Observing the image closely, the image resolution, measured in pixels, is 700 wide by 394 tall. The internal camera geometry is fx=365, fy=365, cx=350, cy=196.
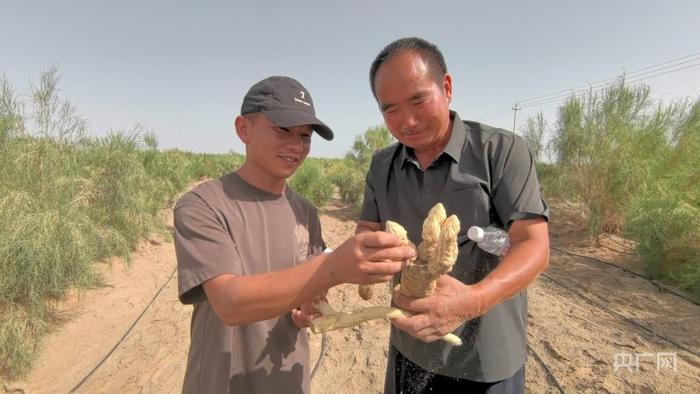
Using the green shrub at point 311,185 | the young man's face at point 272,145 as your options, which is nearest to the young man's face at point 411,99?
the young man's face at point 272,145

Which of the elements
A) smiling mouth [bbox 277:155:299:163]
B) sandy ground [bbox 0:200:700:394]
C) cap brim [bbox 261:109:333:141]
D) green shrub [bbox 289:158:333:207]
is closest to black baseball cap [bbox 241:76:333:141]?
cap brim [bbox 261:109:333:141]

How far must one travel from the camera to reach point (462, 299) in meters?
1.15

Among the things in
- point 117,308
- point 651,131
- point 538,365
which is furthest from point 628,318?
point 117,308

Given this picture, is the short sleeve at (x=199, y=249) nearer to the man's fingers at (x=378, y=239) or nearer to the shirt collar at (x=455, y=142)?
the man's fingers at (x=378, y=239)

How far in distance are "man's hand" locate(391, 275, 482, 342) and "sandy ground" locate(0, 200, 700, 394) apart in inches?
111

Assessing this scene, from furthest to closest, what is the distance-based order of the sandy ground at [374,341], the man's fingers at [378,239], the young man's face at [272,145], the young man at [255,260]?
the sandy ground at [374,341]
the young man's face at [272,145]
the young man at [255,260]
the man's fingers at [378,239]

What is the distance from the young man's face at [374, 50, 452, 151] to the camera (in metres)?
1.41

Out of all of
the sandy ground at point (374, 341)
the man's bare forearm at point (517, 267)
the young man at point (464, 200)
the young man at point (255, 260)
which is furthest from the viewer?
the sandy ground at point (374, 341)

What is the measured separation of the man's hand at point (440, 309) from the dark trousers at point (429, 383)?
0.59 meters

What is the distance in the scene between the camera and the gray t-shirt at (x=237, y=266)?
4.02 ft

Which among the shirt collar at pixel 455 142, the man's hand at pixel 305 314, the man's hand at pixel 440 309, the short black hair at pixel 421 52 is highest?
the short black hair at pixel 421 52

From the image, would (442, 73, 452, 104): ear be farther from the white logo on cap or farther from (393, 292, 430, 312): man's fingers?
(393, 292, 430, 312): man's fingers

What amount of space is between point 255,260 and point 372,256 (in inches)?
25.7

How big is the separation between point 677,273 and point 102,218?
10212 millimetres
